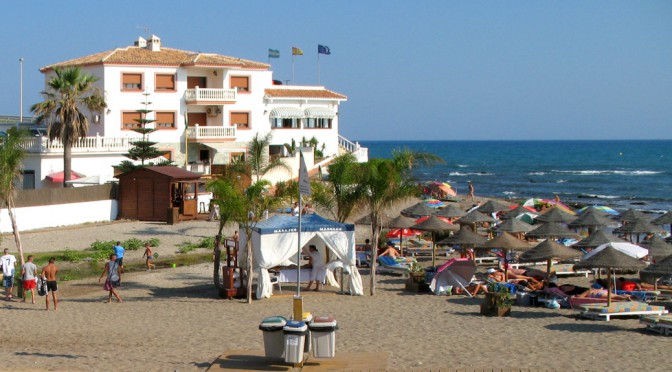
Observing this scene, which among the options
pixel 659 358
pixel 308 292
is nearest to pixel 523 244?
pixel 308 292

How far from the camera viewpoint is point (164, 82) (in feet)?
168

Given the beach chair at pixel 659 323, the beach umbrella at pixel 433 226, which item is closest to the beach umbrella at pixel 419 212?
the beach umbrella at pixel 433 226

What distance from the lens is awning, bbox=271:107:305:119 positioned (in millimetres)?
55322

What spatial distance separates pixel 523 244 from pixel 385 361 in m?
11.7

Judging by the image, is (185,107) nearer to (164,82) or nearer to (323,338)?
(164,82)

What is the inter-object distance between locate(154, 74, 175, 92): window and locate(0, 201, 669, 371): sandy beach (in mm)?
25896

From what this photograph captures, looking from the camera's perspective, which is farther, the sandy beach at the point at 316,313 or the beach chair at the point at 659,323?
the beach chair at the point at 659,323

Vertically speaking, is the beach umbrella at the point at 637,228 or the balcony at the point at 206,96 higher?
the balcony at the point at 206,96

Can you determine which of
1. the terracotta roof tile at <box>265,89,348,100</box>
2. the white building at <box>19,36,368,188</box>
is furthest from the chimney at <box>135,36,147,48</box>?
the terracotta roof tile at <box>265,89,348,100</box>

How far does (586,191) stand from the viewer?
80.0 m

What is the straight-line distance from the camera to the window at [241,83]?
176ft

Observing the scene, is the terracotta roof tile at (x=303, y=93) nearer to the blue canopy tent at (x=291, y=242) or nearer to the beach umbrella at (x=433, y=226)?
the beach umbrella at (x=433, y=226)

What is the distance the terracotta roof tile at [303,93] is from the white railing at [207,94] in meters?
3.57

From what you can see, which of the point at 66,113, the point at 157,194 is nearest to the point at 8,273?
the point at 157,194
